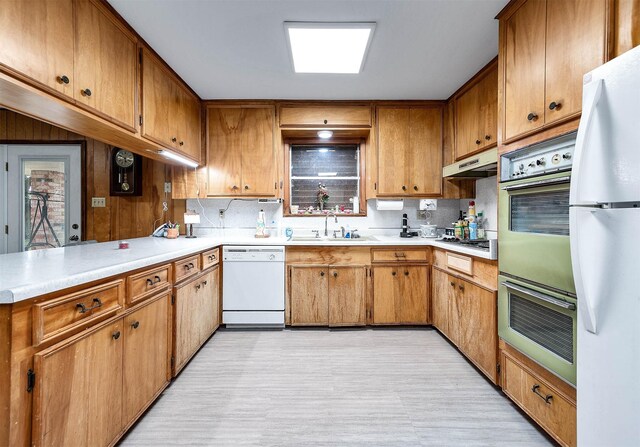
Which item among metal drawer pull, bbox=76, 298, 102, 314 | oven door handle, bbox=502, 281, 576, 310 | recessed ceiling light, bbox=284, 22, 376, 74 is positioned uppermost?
recessed ceiling light, bbox=284, 22, 376, 74

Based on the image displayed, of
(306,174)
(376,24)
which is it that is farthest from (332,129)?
(376,24)

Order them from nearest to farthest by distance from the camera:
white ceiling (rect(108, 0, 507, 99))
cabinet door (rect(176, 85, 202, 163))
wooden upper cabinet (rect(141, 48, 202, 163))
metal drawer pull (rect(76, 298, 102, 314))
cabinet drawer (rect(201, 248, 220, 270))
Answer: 1. metal drawer pull (rect(76, 298, 102, 314))
2. white ceiling (rect(108, 0, 507, 99))
3. wooden upper cabinet (rect(141, 48, 202, 163))
4. cabinet drawer (rect(201, 248, 220, 270))
5. cabinet door (rect(176, 85, 202, 163))

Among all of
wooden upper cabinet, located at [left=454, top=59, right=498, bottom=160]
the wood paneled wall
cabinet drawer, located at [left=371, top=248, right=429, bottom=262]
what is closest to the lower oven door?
cabinet drawer, located at [left=371, top=248, right=429, bottom=262]

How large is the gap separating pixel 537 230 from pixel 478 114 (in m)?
1.44

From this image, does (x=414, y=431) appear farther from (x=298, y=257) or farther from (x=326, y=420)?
(x=298, y=257)

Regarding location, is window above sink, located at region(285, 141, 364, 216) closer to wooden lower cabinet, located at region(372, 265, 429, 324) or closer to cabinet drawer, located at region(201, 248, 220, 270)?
wooden lower cabinet, located at region(372, 265, 429, 324)

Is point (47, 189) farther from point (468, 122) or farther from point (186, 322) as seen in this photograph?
point (468, 122)

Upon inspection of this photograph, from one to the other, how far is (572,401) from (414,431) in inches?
29.6

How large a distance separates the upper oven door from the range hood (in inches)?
19.0

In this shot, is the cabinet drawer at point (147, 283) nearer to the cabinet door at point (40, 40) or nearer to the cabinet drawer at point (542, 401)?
the cabinet door at point (40, 40)

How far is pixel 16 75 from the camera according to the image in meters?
1.19

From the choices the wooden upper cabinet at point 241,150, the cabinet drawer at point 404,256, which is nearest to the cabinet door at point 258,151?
the wooden upper cabinet at point 241,150

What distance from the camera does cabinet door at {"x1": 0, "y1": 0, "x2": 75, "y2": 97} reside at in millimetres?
1154

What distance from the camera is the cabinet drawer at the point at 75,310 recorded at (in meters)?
0.99
